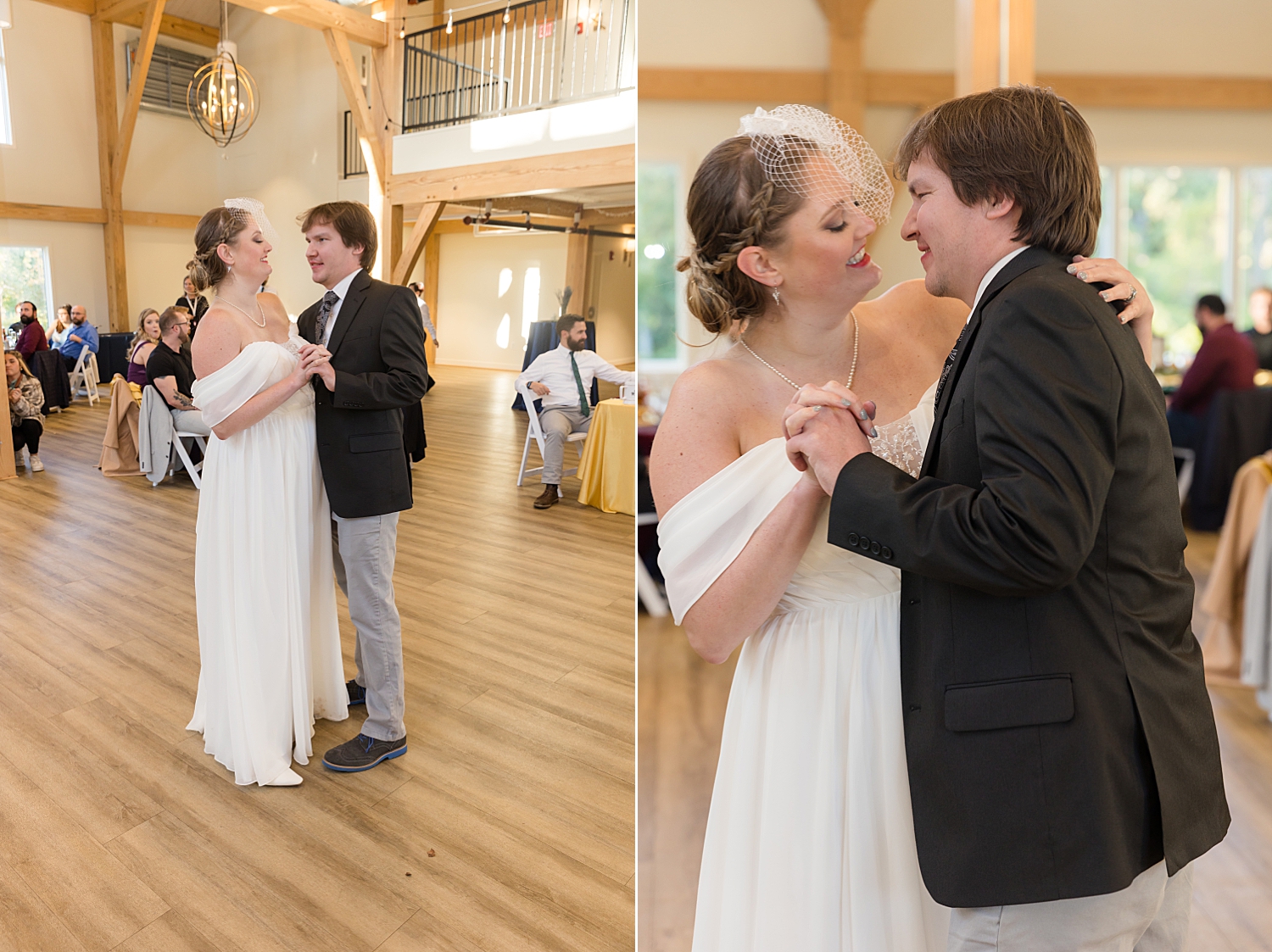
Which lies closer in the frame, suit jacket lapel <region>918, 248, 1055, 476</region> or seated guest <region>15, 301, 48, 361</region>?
suit jacket lapel <region>918, 248, 1055, 476</region>

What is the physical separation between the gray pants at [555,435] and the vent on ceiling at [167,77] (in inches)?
65.6

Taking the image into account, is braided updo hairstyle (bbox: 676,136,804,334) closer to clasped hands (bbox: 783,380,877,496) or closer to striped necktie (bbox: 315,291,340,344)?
clasped hands (bbox: 783,380,877,496)

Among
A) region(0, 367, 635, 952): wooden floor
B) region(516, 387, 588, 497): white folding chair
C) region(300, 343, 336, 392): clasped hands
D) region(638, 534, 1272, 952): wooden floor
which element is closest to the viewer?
region(638, 534, 1272, 952): wooden floor

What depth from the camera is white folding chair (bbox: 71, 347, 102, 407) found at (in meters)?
2.84

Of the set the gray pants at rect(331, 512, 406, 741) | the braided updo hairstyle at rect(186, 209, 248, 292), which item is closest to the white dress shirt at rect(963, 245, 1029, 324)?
the gray pants at rect(331, 512, 406, 741)

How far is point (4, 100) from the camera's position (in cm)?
271

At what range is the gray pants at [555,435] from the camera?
11.7 ft

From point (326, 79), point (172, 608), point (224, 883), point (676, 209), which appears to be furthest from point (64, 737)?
point (676, 209)

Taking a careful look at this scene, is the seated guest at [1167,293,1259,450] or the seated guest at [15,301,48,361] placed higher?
the seated guest at [15,301,48,361]

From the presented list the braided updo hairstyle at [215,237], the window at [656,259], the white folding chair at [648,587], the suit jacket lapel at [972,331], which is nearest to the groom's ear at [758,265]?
the window at [656,259]

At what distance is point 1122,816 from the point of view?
2.64 ft

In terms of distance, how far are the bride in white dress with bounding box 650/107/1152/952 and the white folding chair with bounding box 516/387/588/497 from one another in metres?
2.53

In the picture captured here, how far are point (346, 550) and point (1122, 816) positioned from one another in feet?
6.78

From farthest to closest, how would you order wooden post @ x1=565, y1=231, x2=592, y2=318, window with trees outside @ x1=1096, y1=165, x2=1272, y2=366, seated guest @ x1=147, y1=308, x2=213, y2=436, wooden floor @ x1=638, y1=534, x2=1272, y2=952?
wooden post @ x1=565, y1=231, x2=592, y2=318, seated guest @ x1=147, y1=308, x2=213, y2=436, wooden floor @ x1=638, y1=534, x2=1272, y2=952, window with trees outside @ x1=1096, y1=165, x2=1272, y2=366
